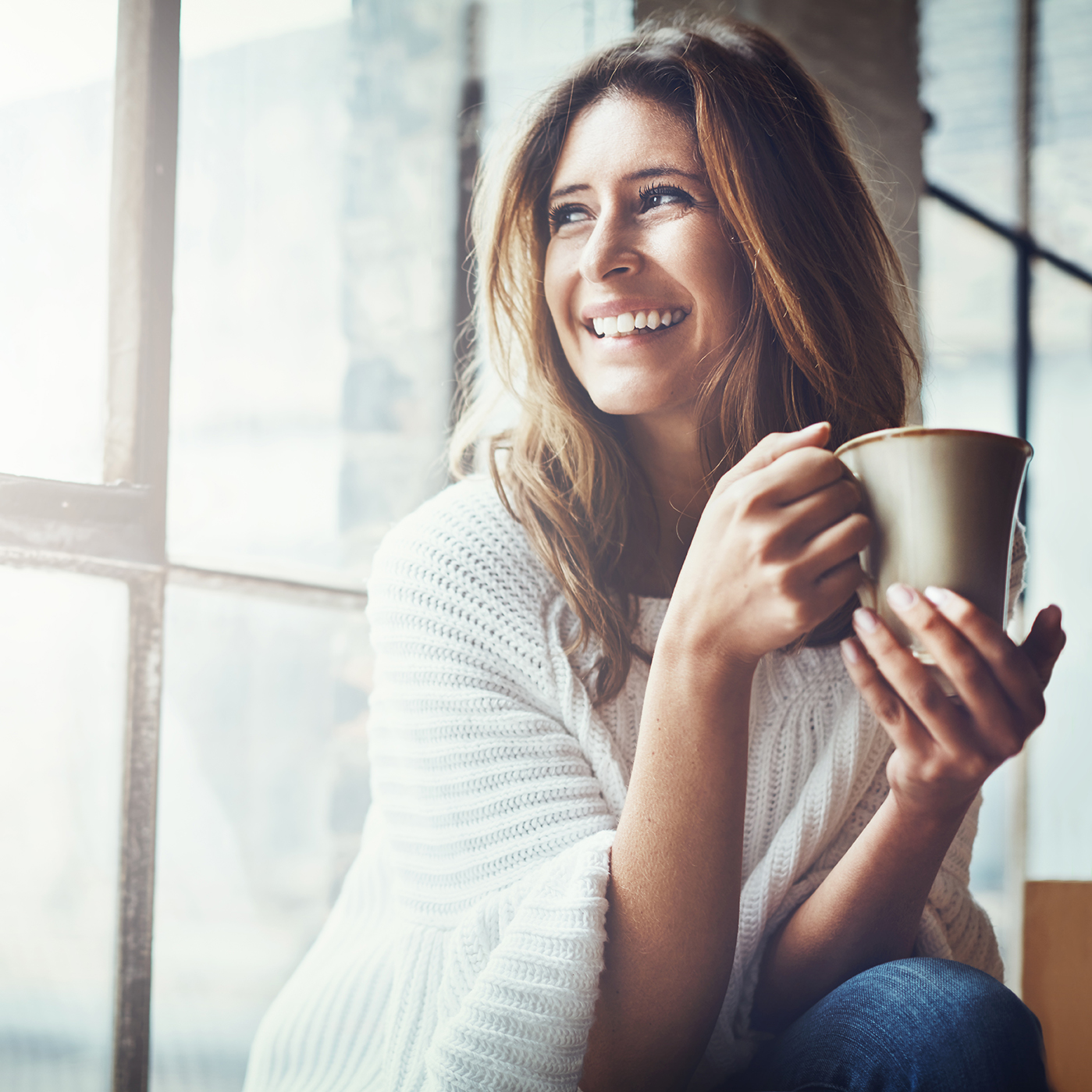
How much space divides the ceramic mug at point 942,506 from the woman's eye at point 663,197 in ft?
1.36

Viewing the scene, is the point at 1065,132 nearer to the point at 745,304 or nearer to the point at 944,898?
the point at 745,304

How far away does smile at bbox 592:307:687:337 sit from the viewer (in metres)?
0.87

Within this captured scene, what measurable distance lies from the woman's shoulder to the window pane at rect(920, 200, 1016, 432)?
1729mm

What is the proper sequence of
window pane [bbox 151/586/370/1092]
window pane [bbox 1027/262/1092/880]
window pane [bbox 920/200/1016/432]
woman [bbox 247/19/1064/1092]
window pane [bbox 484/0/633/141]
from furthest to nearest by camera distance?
window pane [bbox 920/200/1016/432] < window pane [bbox 1027/262/1092/880] < window pane [bbox 484/0/633/141] < window pane [bbox 151/586/370/1092] < woman [bbox 247/19/1064/1092]

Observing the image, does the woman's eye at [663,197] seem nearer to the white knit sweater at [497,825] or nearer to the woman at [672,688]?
the woman at [672,688]

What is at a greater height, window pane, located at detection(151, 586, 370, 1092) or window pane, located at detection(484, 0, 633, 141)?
window pane, located at detection(484, 0, 633, 141)

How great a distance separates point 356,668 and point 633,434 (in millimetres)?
629

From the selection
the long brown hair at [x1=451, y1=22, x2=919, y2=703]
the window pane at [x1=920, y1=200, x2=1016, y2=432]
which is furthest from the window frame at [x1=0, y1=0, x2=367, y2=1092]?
the window pane at [x1=920, y1=200, x2=1016, y2=432]

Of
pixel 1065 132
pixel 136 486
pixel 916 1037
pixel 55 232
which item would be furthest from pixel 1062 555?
pixel 55 232

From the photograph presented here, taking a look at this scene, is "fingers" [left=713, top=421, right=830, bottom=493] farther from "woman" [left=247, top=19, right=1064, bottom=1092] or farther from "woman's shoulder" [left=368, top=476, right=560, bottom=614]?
"woman's shoulder" [left=368, top=476, right=560, bottom=614]

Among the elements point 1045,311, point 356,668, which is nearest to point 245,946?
point 356,668

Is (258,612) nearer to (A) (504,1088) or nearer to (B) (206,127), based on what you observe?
(B) (206,127)

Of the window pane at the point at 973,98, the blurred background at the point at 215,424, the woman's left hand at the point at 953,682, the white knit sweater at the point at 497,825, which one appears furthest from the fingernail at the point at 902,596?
the window pane at the point at 973,98

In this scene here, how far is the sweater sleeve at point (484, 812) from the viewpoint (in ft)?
2.21
